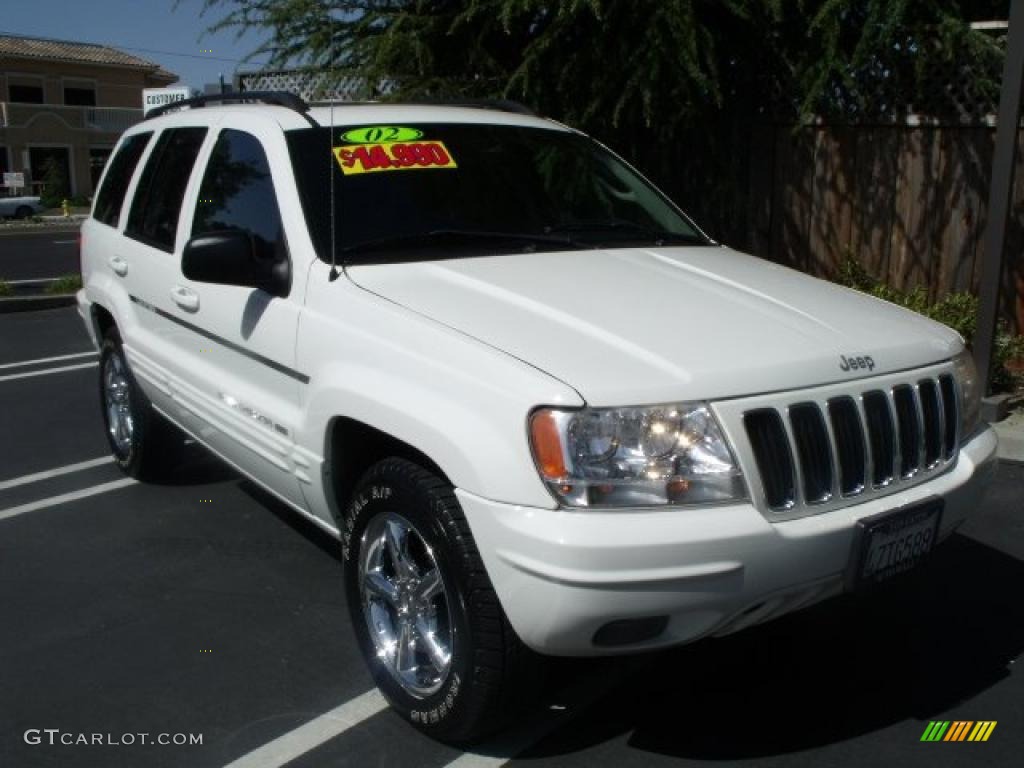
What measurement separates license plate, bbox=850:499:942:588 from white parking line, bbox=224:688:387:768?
1.55m

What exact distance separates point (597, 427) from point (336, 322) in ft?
3.52

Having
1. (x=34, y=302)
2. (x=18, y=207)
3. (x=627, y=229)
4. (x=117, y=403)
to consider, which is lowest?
(x=18, y=207)

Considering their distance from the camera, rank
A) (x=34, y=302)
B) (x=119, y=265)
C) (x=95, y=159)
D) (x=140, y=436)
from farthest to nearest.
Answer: (x=95, y=159)
(x=34, y=302)
(x=140, y=436)
(x=119, y=265)

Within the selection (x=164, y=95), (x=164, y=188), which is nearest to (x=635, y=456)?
(x=164, y=188)

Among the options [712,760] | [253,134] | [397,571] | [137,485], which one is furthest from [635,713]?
[137,485]

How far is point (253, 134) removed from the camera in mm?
4145

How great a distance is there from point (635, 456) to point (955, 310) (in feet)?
17.7

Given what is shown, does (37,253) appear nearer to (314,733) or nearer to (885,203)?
(885,203)

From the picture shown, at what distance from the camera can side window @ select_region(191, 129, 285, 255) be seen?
3.90 m

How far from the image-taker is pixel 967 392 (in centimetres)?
342

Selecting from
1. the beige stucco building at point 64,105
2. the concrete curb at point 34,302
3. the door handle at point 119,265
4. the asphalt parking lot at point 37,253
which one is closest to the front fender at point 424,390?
the door handle at point 119,265

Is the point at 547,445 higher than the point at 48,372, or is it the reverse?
the point at 547,445

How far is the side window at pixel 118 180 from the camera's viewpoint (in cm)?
552

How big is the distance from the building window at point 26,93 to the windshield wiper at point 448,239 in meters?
49.8
